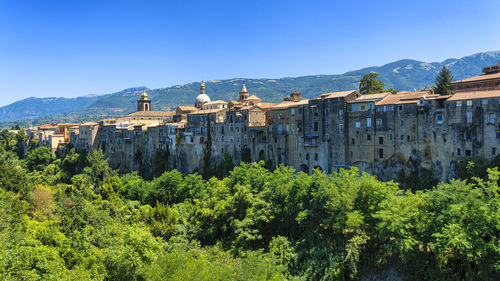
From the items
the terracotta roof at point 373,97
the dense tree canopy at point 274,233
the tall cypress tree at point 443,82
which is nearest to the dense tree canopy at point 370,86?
the tall cypress tree at point 443,82

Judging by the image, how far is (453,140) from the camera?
39781 millimetres

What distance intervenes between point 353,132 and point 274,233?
60.0 ft

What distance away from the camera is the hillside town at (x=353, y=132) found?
129 ft

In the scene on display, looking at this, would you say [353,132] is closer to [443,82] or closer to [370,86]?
[443,82]

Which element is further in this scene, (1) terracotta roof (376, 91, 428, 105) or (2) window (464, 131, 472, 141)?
(1) terracotta roof (376, 91, 428, 105)

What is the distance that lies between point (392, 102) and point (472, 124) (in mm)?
9233

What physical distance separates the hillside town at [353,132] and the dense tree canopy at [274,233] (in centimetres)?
440

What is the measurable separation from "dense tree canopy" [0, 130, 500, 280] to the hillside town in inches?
173

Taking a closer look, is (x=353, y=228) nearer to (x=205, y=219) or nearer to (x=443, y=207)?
(x=443, y=207)

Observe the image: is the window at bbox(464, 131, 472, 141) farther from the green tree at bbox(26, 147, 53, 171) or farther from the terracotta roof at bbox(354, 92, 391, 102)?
the green tree at bbox(26, 147, 53, 171)

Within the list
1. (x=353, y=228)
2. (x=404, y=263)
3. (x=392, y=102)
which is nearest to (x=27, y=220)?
(x=353, y=228)

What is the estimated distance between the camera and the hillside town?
39344 mm

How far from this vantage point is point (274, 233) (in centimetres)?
3859

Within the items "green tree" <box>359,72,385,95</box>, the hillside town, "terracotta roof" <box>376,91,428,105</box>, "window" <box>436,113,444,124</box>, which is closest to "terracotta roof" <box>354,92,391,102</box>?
the hillside town
